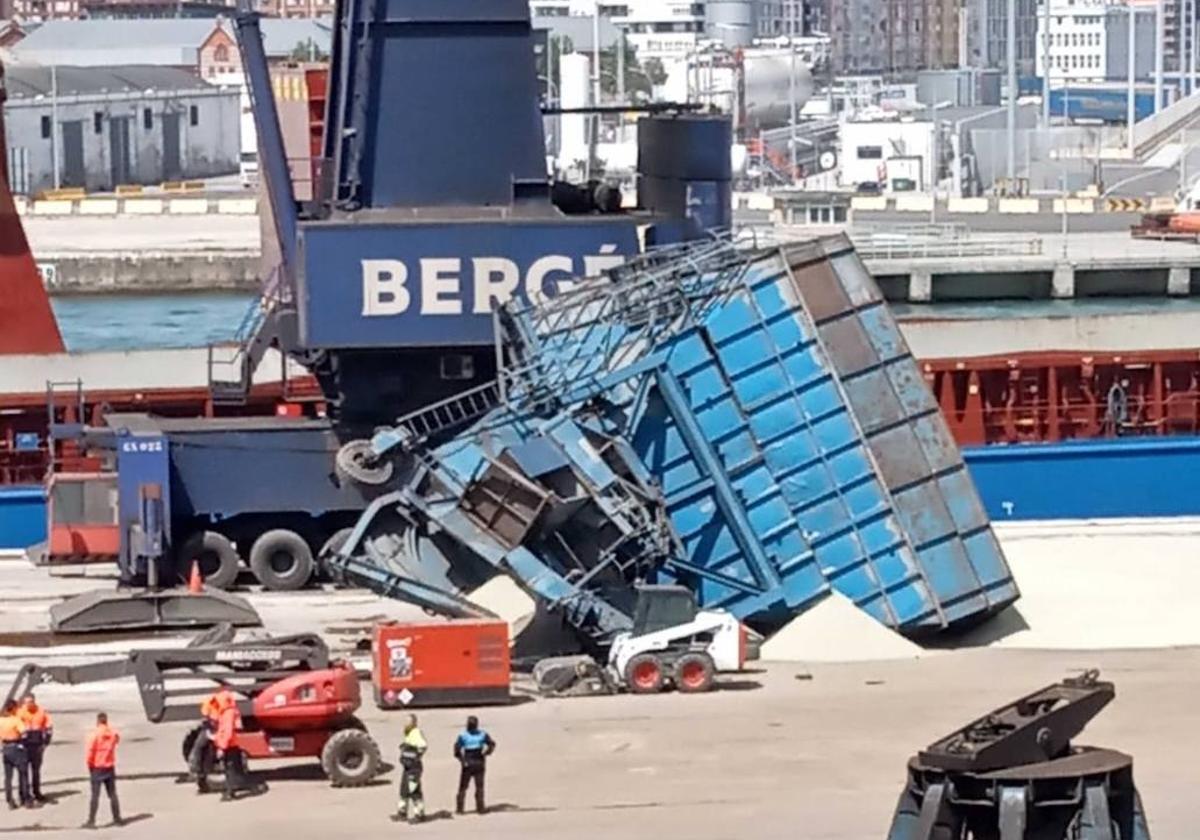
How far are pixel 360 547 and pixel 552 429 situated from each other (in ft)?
7.33

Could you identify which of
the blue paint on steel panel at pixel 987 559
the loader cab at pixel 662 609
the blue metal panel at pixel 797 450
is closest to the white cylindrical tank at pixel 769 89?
the blue metal panel at pixel 797 450

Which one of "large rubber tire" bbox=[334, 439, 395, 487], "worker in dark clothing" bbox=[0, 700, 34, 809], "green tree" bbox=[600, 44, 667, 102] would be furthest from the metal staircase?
"green tree" bbox=[600, 44, 667, 102]

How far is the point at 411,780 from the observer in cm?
2164

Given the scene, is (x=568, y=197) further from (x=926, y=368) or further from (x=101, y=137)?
(x=101, y=137)

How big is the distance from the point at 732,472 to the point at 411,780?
7.51 meters

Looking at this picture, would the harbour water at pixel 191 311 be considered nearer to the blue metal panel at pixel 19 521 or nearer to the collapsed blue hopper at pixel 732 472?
the blue metal panel at pixel 19 521

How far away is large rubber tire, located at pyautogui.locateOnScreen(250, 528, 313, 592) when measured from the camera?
99.5 ft

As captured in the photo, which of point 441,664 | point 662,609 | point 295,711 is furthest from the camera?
point 662,609

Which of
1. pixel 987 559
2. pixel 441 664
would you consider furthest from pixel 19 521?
pixel 987 559

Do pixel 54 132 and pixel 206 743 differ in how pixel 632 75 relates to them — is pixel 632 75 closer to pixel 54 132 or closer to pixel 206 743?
pixel 54 132

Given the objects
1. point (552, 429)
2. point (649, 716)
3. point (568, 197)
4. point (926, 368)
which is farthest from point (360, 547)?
point (926, 368)

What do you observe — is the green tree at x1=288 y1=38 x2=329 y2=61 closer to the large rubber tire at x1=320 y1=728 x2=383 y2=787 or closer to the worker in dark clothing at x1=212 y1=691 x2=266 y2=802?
the large rubber tire at x1=320 y1=728 x2=383 y2=787

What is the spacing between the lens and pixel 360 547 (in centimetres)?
2828

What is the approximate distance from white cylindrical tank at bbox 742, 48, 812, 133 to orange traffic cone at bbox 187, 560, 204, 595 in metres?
126
